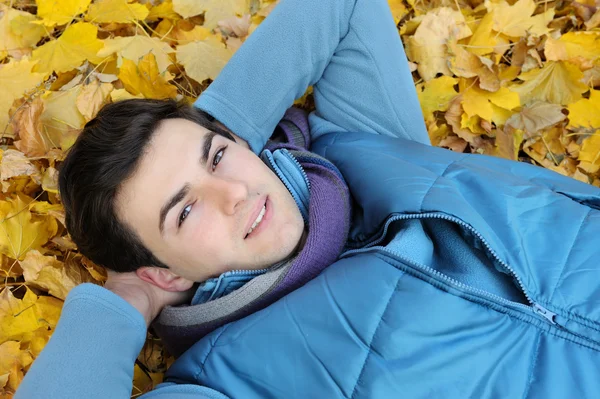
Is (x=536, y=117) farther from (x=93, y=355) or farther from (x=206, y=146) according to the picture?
(x=93, y=355)

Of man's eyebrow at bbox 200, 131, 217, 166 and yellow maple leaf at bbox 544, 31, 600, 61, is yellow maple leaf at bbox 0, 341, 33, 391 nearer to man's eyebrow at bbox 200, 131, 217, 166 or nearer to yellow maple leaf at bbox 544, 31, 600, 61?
man's eyebrow at bbox 200, 131, 217, 166

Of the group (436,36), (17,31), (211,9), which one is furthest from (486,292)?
(17,31)

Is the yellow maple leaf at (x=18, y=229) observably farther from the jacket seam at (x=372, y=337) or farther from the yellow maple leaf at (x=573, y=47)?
the yellow maple leaf at (x=573, y=47)

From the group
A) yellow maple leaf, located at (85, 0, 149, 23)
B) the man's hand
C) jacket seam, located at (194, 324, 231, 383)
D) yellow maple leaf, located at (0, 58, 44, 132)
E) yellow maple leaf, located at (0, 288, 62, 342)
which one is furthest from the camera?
yellow maple leaf, located at (85, 0, 149, 23)

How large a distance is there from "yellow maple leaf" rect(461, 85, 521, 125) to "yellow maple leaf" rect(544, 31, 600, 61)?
18 centimetres

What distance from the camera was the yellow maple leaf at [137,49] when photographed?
5.50 feet

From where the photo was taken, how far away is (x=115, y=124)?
1354 millimetres

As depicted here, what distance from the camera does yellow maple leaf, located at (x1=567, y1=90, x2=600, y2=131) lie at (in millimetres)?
1732

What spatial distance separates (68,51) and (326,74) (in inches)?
33.0

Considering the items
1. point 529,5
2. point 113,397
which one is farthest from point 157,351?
point 529,5

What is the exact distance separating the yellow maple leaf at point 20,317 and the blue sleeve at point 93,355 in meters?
0.34

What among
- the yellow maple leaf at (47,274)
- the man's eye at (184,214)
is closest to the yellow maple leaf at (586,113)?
the man's eye at (184,214)

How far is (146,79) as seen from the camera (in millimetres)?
1635

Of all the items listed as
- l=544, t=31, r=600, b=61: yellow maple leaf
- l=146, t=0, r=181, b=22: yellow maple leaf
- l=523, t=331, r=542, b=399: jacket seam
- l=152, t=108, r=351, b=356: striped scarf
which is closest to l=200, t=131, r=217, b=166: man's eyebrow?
l=152, t=108, r=351, b=356: striped scarf
